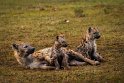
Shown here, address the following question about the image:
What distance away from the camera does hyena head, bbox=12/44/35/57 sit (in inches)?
517

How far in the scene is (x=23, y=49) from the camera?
43.1 feet

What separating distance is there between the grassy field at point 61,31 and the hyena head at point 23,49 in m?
0.38

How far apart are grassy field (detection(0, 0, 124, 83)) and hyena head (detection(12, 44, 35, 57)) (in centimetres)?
38

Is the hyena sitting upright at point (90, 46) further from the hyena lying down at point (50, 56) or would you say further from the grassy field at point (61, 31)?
the grassy field at point (61, 31)

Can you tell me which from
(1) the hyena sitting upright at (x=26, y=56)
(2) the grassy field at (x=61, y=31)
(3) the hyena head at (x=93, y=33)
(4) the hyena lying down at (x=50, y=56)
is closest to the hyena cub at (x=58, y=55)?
(4) the hyena lying down at (x=50, y=56)

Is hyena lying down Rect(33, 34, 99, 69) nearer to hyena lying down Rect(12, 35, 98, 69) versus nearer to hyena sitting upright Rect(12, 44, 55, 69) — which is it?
hyena lying down Rect(12, 35, 98, 69)

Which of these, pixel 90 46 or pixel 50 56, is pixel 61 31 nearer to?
pixel 90 46

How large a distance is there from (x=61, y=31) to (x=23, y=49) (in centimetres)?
708

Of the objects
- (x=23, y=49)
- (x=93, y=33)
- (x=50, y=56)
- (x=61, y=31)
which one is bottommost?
(x=61, y=31)

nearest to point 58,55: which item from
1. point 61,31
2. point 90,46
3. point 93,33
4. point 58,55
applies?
point 58,55

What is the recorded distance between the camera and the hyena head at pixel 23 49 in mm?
13125

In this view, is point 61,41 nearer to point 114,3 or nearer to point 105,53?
point 105,53

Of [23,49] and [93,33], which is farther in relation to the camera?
[93,33]

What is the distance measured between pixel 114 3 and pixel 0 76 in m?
18.4
